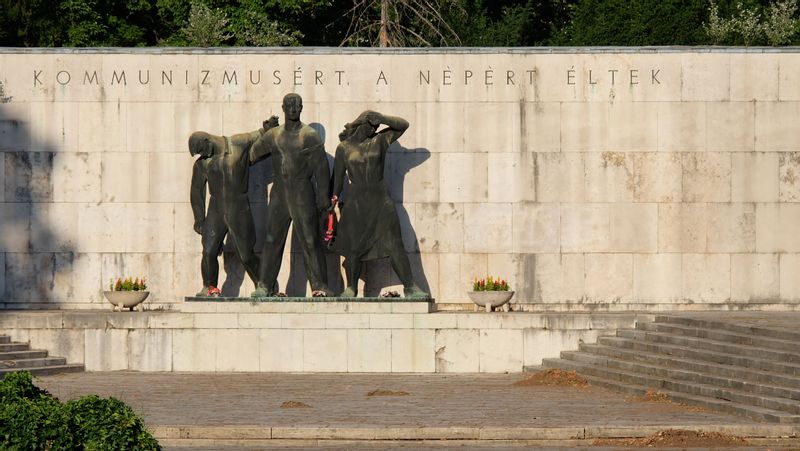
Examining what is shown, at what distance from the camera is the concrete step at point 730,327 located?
65.7 ft

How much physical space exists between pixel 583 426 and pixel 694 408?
2.58 meters

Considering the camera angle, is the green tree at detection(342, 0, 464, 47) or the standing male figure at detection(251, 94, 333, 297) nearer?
the standing male figure at detection(251, 94, 333, 297)

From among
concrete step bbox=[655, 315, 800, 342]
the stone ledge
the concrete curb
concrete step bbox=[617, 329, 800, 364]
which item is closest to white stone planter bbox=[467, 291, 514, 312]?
the stone ledge

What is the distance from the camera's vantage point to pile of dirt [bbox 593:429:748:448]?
53.1 feet

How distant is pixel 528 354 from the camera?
23.8 meters

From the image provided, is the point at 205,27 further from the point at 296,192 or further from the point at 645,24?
the point at 645,24

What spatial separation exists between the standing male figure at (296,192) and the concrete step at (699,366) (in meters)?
4.42

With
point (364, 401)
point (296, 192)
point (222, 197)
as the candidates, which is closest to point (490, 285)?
point (296, 192)

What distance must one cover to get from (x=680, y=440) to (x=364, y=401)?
4.57m

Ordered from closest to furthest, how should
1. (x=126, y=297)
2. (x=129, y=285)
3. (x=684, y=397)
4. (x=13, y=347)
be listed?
1. (x=684, y=397)
2. (x=13, y=347)
3. (x=126, y=297)
4. (x=129, y=285)

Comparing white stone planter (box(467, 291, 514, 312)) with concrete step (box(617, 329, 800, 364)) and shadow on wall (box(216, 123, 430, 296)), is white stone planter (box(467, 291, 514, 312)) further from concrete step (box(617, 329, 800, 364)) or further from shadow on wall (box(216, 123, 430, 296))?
concrete step (box(617, 329, 800, 364))

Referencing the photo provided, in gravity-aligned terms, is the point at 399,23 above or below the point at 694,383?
above

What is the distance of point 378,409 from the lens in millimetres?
18516

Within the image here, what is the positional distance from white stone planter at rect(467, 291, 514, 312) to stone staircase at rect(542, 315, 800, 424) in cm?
152
